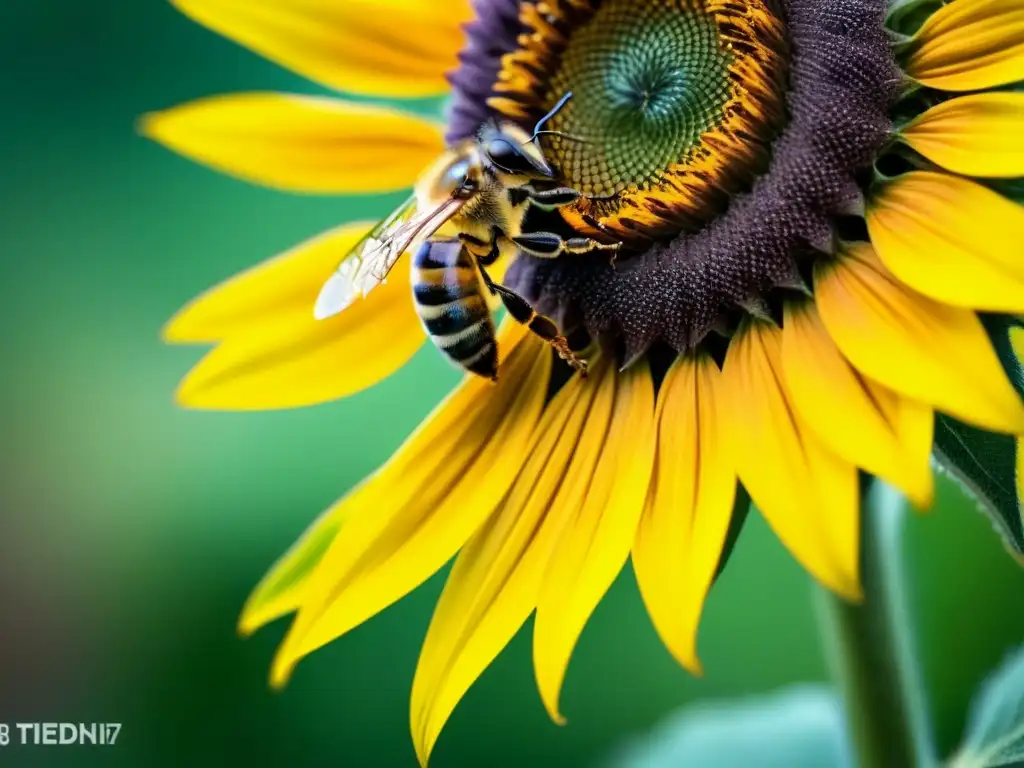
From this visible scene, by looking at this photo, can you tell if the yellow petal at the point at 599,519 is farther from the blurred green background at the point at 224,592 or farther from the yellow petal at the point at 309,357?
the blurred green background at the point at 224,592

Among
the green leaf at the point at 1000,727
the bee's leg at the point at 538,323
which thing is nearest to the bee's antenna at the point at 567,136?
the bee's leg at the point at 538,323

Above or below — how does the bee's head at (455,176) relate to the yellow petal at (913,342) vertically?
above

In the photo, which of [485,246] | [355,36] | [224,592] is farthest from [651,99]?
[224,592]

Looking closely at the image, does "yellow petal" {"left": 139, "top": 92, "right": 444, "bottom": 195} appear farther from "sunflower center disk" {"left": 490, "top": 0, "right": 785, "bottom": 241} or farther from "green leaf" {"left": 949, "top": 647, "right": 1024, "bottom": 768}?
"green leaf" {"left": 949, "top": 647, "right": 1024, "bottom": 768}

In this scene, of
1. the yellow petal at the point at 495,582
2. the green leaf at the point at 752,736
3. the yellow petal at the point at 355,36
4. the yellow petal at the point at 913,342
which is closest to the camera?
the yellow petal at the point at 913,342

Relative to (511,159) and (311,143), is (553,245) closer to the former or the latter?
(511,159)
